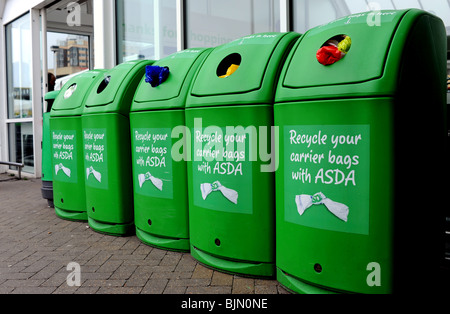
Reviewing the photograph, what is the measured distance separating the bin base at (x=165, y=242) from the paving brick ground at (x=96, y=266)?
0.15ft

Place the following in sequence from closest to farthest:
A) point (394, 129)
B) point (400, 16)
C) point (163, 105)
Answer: point (394, 129) < point (400, 16) < point (163, 105)

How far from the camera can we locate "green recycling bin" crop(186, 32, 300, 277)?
8.00 ft

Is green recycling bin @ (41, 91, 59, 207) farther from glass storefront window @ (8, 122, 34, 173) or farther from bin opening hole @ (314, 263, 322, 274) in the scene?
glass storefront window @ (8, 122, 34, 173)

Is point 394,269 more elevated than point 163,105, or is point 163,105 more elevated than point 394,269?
point 163,105

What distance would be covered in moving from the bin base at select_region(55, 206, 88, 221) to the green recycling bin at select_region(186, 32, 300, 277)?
72.3 inches

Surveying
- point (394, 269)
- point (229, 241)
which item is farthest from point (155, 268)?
point (394, 269)

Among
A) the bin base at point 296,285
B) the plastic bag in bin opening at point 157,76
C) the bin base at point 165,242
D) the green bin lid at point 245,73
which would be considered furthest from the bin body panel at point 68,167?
the bin base at point 296,285

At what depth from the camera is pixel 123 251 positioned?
319cm

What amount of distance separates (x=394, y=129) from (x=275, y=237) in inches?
37.4

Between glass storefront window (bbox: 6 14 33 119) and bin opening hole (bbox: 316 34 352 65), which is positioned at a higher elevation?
glass storefront window (bbox: 6 14 33 119)

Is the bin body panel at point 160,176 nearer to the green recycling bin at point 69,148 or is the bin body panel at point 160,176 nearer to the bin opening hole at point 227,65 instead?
the bin opening hole at point 227,65

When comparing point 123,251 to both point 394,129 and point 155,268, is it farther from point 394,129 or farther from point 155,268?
point 394,129

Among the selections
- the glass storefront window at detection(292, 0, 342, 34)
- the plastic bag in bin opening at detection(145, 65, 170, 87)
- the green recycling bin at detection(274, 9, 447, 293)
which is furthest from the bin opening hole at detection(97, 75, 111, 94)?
the green recycling bin at detection(274, 9, 447, 293)
